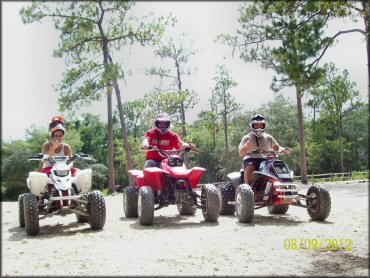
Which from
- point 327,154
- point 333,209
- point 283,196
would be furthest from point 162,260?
point 327,154

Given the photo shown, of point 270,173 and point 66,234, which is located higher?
point 270,173

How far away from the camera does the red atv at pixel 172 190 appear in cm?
735

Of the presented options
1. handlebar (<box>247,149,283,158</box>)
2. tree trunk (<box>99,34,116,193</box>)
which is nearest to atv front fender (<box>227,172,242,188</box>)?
handlebar (<box>247,149,283,158</box>)

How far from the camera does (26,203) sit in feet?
20.8

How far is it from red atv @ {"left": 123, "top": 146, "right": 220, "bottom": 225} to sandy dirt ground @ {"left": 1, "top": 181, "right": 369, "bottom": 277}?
0.84 feet

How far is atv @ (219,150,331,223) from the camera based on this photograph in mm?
7434

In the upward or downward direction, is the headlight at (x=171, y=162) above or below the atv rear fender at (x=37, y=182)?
above

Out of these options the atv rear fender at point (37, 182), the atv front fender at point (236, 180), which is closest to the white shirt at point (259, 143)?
the atv front fender at point (236, 180)

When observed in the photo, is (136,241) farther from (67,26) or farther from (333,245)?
(67,26)

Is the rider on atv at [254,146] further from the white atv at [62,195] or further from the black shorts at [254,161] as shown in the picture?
the white atv at [62,195]

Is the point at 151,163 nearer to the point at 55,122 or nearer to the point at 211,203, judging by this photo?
the point at 211,203

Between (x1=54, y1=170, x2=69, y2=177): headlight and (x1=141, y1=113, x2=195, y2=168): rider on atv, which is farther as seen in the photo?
(x1=141, y1=113, x2=195, y2=168): rider on atv

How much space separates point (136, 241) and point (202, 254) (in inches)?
47.3

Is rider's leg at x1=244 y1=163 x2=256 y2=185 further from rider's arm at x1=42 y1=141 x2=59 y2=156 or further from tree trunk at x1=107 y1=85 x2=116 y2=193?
tree trunk at x1=107 y1=85 x2=116 y2=193
